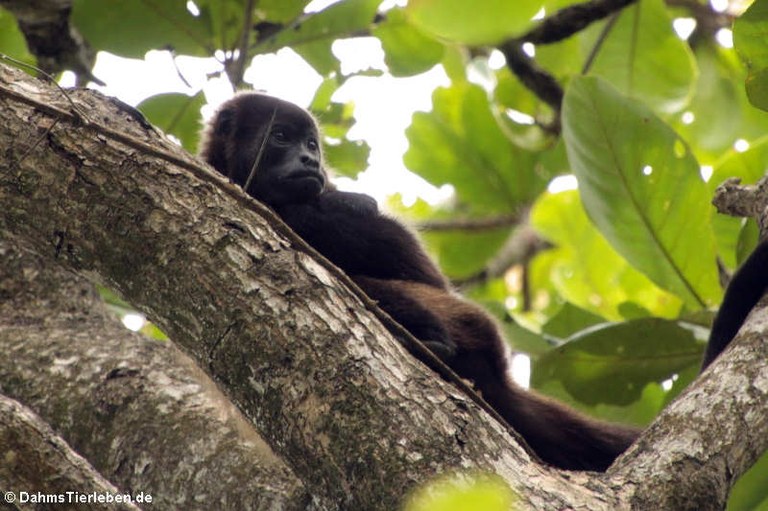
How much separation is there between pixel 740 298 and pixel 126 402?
1.93 meters

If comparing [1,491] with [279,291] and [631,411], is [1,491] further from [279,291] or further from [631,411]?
[631,411]

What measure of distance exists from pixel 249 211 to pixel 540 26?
8.68ft

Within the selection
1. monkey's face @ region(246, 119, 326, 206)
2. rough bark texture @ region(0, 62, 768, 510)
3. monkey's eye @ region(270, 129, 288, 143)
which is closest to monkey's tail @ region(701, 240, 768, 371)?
rough bark texture @ region(0, 62, 768, 510)

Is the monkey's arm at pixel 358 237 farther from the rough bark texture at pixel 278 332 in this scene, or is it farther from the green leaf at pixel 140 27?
the rough bark texture at pixel 278 332

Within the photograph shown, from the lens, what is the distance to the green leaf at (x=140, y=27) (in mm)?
4102

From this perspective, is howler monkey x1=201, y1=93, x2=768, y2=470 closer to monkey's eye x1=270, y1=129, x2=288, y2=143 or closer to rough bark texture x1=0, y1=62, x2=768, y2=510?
monkey's eye x1=270, y1=129, x2=288, y2=143

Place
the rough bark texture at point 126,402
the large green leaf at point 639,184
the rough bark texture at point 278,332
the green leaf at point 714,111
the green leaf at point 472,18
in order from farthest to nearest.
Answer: the green leaf at point 714,111 → the large green leaf at point 639,184 → the rough bark texture at point 126,402 → the rough bark texture at point 278,332 → the green leaf at point 472,18

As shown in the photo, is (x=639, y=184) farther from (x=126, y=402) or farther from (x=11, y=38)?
(x=11, y=38)

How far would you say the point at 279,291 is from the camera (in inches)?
93.8

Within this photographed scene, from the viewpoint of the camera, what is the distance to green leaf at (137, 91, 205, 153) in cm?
444

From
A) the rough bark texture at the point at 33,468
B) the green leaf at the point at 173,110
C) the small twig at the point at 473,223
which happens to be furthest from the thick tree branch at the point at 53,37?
the rough bark texture at the point at 33,468

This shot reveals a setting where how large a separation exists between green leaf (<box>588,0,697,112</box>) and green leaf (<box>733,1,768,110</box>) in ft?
6.42

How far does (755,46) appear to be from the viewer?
301cm

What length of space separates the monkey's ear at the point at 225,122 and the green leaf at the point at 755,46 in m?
2.33
